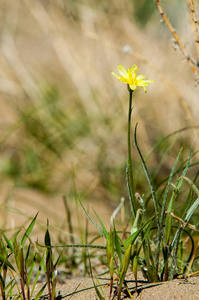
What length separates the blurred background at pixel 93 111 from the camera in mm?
2752

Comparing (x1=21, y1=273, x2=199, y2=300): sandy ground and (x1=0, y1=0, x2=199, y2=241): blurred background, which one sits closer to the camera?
(x1=21, y1=273, x2=199, y2=300): sandy ground

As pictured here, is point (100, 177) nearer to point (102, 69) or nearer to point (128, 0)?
point (102, 69)

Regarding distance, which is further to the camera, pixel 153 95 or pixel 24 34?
pixel 24 34

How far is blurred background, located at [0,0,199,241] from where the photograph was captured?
275cm

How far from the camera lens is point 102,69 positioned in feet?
11.0

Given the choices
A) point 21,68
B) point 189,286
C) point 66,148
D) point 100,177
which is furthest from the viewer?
point 21,68

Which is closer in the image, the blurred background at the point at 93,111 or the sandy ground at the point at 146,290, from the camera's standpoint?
the sandy ground at the point at 146,290

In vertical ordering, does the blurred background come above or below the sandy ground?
above

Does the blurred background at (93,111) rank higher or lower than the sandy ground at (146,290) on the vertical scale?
higher

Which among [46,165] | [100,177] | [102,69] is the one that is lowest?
[100,177]

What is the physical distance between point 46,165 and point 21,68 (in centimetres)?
98

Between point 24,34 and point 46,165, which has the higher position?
point 24,34

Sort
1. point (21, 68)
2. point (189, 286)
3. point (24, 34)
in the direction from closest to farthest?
point (189, 286)
point (21, 68)
point (24, 34)

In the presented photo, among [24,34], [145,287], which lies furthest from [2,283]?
[24,34]
